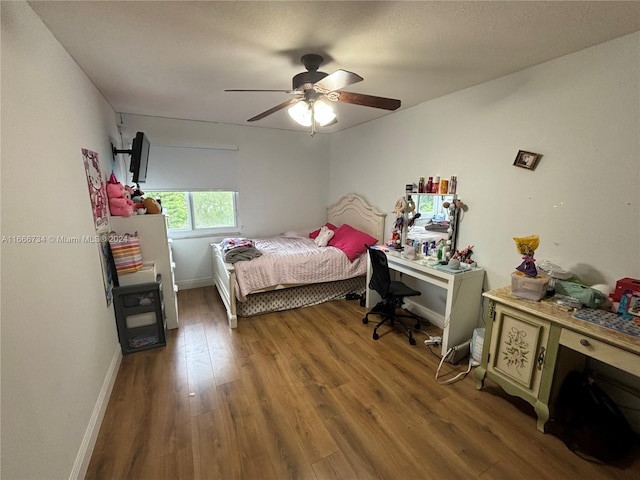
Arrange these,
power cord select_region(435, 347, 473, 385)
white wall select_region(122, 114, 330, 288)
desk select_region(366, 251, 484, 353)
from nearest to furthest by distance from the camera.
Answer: power cord select_region(435, 347, 473, 385)
desk select_region(366, 251, 484, 353)
white wall select_region(122, 114, 330, 288)

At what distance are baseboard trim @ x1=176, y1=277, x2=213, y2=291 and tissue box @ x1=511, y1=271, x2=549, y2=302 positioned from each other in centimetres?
392

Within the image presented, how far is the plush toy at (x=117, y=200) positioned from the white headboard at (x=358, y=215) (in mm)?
2804

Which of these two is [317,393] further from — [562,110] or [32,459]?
[562,110]

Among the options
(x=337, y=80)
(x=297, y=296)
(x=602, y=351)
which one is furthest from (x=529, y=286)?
(x=297, y=296)

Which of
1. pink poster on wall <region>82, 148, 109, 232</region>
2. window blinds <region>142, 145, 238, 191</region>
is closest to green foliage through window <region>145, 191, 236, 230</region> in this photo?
window blinds <region>142, 145, 238, 191</region>

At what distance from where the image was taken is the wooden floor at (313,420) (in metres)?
1.56

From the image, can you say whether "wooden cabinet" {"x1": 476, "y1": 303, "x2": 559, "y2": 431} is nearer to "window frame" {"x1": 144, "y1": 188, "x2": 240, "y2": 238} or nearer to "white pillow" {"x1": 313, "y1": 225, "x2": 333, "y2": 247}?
"white pillow" {"x1": 313, "y1": 225, "x2": 333, "y2": 247}

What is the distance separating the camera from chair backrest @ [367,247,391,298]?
9.17 feet

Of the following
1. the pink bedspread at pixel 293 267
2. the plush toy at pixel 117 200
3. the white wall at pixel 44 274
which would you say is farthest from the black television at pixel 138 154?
the pink bedspread at pixel 293 267

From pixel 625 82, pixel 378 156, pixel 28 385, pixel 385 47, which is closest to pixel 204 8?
pixel 385 47

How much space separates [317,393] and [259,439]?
1.72 ft

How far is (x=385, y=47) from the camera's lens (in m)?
1.82

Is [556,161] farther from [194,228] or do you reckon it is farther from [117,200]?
[194,228]

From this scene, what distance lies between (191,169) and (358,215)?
2487 millimetres
